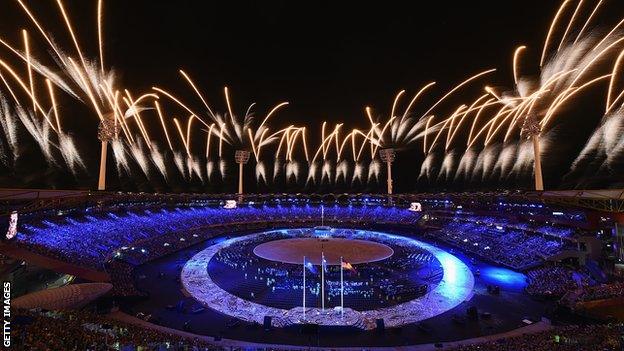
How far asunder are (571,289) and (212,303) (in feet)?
112

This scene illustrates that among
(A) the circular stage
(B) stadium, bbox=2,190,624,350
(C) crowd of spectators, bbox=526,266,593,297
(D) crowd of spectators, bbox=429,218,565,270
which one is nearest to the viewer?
(B) stadium, bbox=2,190,624,350

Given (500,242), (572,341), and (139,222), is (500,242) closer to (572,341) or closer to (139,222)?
(572,341)

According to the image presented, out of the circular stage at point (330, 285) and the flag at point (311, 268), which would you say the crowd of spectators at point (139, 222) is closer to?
the circular stage at point (330, 285)

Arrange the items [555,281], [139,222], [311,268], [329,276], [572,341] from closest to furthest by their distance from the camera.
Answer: [572,341] < [555,281] < [329,276] < [311,268] < [139,222]

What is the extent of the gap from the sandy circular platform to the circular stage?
0.53 feet

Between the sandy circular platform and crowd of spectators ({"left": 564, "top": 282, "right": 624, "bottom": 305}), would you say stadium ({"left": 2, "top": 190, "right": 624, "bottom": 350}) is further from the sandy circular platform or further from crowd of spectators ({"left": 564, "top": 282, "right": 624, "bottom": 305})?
the sandy circular platform

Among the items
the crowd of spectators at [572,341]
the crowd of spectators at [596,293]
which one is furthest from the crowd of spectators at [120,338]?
the crowd of spectators at [596,293]

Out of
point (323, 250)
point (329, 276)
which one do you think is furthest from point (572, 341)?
point (323, 250)

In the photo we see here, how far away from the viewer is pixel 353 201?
99.9 metres

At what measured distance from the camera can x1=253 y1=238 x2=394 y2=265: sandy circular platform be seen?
1893 inches

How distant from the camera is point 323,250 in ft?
178

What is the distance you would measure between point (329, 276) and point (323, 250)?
13037mm

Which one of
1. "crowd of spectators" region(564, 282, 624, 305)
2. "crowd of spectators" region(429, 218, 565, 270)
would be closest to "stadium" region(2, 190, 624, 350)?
"crowd of spectators" region(564, 282, 624, 305)

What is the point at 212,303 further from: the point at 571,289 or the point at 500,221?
the point at 500,221
